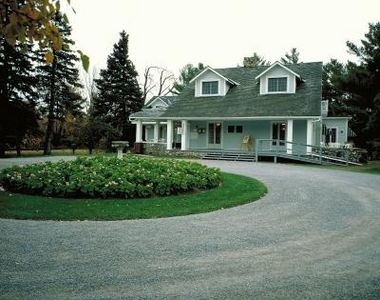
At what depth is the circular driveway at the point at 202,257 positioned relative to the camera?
420 cm

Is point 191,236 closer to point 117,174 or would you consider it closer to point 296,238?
point 296,238

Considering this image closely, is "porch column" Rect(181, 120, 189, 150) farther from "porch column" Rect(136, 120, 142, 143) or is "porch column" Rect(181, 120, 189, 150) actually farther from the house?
"porch column" Rect(136, 120, 142, 143)

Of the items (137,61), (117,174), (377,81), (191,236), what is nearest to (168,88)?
(137,61)

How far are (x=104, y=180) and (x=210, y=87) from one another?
74.5 feet

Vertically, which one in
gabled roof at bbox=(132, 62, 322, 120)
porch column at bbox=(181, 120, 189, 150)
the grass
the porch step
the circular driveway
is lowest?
the circular driveway

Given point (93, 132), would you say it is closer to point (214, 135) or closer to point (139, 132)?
point (139, 132)

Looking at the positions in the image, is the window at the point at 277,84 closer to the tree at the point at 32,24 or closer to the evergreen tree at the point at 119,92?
the evergreen tree at the point at 119,92

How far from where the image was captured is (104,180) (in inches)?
405

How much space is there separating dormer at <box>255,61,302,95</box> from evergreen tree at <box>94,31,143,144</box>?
1697 cm

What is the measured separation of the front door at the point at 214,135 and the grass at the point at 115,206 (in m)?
20.1

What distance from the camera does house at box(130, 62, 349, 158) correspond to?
1056 inches

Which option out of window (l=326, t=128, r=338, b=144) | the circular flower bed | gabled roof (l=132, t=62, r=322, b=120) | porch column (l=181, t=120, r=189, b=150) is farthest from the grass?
window (l=326, t=128, r=338, b=144)

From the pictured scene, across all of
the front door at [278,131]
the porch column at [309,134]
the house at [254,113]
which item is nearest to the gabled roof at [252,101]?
the house at [254,113]

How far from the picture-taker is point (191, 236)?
6555 mm
